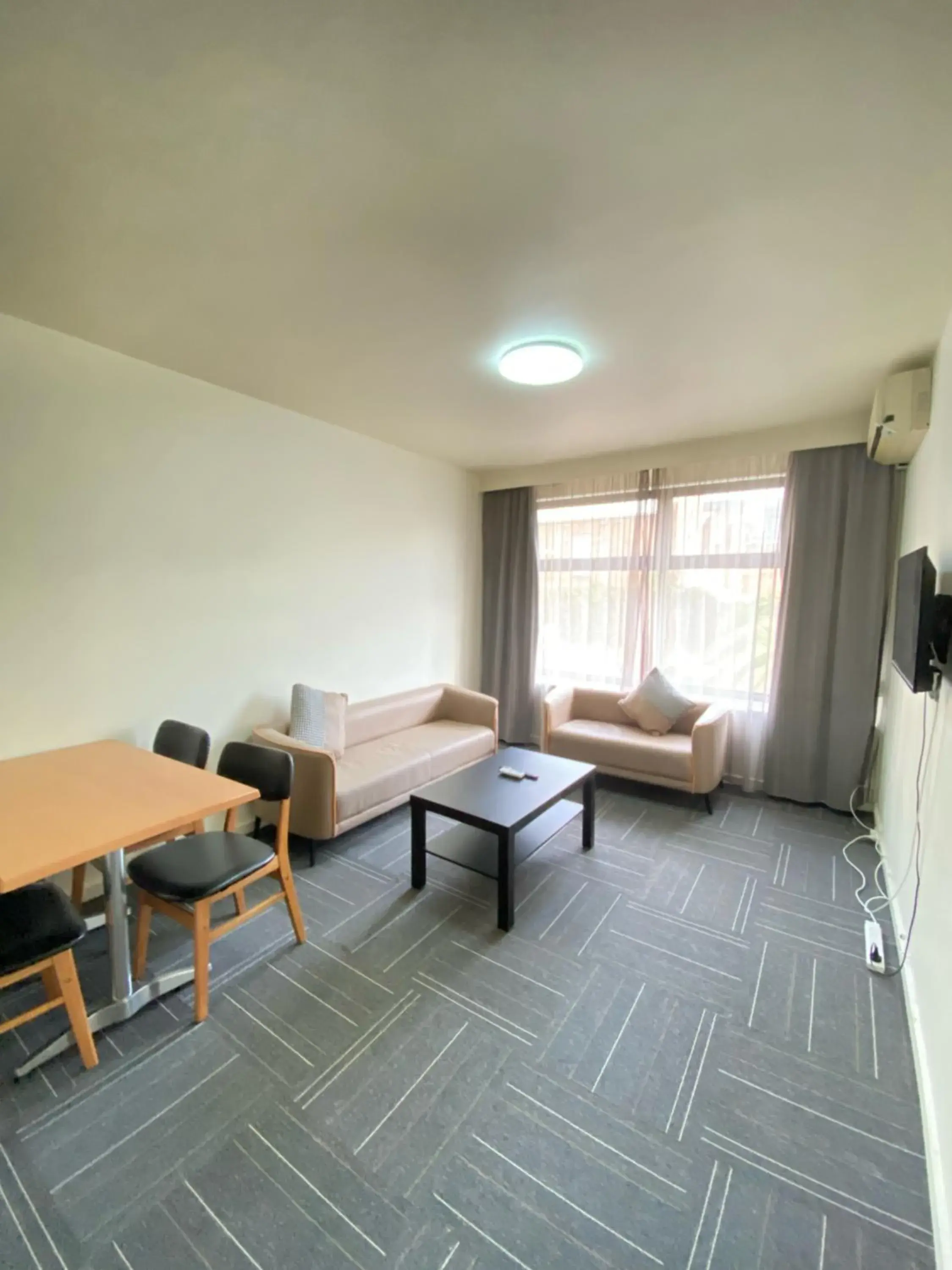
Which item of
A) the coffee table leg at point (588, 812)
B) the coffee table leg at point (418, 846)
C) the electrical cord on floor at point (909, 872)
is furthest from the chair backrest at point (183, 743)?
the electrical cord on floor at point (909, 872)

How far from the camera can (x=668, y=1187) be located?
1.37 metres

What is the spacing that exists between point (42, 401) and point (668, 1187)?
11.7ft

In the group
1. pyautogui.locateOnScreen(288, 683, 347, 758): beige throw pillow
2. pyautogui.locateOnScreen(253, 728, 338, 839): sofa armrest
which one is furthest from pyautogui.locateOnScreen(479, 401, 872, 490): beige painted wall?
pyautogui.locateOnScreen(253, 728, 338, 839): sofa armrest

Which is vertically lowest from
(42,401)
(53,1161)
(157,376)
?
(53,1161)

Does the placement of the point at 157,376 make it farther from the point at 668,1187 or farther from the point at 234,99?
the point at 668,1187

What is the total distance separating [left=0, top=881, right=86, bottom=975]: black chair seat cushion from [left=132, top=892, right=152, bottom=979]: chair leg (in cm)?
30

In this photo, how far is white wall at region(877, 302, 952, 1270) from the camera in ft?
4.56

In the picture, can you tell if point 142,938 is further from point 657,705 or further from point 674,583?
point 674,583

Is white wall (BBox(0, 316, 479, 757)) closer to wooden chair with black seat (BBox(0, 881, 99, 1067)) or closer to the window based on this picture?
wooden chair with black seat (BBox(0, 881, 99, 1067))

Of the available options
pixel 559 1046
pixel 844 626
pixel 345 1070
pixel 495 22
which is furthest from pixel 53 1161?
pixel 844 626

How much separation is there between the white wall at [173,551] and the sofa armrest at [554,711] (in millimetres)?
1299

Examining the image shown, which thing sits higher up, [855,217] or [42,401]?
[855,217]

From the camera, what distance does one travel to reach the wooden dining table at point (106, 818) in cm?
148

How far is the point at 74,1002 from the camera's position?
163 centimetres
